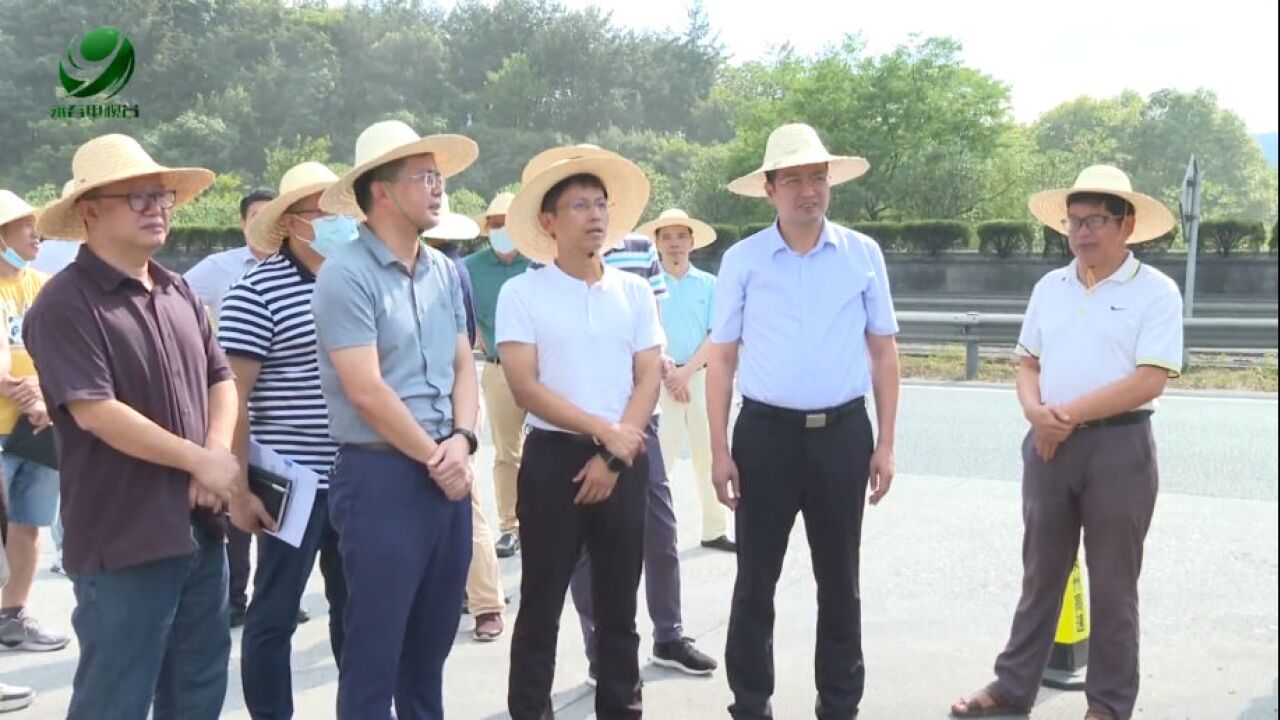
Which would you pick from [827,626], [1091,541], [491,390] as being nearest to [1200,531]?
[1091,541]

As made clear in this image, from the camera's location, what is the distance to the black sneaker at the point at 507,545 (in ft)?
20.6

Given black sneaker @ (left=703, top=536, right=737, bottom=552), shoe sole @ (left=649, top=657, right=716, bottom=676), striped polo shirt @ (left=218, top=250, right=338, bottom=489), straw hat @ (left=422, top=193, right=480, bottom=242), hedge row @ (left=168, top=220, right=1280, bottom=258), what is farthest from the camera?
hedge row @ (left=168, top=220, right=1280, bottom=258)

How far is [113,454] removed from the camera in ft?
9.64

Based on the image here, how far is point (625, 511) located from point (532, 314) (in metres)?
0.72

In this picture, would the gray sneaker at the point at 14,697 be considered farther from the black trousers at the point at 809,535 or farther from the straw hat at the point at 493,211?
the straw hat at the point at 493,211

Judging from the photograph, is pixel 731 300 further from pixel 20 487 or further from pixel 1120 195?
pixel 20 487

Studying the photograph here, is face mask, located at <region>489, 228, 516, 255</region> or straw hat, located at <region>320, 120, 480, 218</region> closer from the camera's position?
straw hat, located at <region>320, 120, 480, 218</region>

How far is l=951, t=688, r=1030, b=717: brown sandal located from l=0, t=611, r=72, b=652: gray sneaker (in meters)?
3.86

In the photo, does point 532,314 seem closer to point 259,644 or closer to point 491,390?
point 259,644

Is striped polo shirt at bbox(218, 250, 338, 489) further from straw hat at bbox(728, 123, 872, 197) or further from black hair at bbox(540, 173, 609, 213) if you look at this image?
straw hat at bbox(728, 123, 872, 197)

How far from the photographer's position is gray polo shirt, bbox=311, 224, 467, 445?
10.1 ft

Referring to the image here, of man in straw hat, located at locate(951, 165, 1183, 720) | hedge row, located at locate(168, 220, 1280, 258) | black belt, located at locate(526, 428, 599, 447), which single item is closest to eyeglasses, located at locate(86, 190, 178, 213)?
black belt, located at locate(526, 428, 599, 447)

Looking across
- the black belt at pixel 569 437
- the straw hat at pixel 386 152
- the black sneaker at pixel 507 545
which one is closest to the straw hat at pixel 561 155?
the straw hat at pixel 386 152

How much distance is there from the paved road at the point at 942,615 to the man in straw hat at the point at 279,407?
27.2 inches
